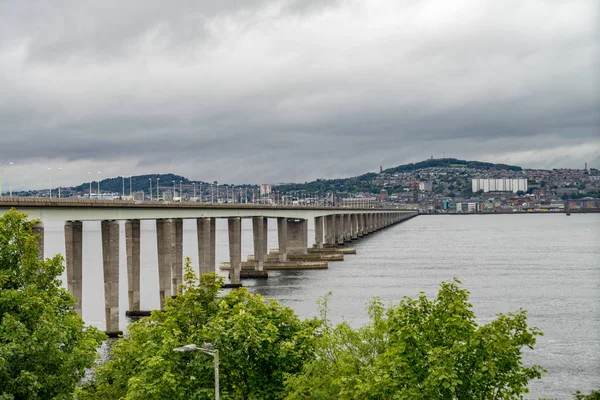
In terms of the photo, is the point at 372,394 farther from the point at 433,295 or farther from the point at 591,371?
the point at 433,295

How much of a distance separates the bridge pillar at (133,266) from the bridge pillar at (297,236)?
75.4 meters

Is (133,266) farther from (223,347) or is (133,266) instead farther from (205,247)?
(223,347)

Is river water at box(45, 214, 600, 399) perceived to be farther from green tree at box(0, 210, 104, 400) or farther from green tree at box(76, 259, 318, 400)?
green tree at box(0, 210, 104, 400)

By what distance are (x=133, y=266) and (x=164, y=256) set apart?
18.9 feet

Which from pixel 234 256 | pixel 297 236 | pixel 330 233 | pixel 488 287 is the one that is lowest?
pixel 488 287

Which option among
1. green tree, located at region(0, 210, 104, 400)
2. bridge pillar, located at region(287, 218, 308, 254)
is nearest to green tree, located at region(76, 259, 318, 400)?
green tree, located at region(0, 210, 104, 400)

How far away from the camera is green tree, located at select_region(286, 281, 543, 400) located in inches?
910

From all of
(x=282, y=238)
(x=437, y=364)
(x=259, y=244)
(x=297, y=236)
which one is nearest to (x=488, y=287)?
(x=259, y=244)

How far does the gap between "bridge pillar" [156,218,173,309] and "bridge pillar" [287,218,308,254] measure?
67628 millimetres

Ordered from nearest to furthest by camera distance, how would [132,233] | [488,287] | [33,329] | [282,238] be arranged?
[33,329]
[132,233]
[488,287]
[282,238]

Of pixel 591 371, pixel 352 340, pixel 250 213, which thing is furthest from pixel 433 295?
pixel 352 340

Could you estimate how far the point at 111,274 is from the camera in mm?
66562

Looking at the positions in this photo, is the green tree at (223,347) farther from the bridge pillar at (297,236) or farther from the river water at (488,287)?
the bridge pillar at (297,236)

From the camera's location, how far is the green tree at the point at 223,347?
90.6 feet
